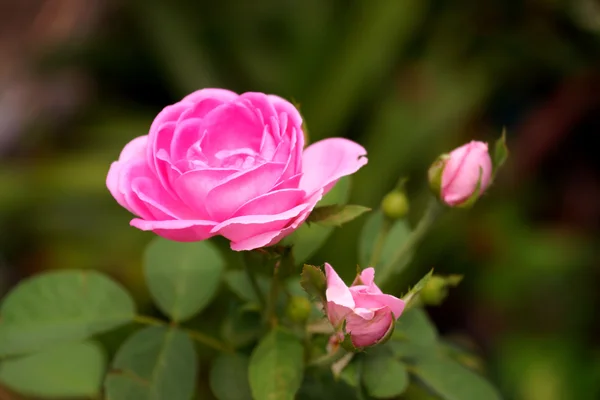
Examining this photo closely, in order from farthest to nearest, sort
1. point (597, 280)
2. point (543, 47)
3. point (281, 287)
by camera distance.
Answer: point (543, 47) < point (597, 280) < point (281, 287)

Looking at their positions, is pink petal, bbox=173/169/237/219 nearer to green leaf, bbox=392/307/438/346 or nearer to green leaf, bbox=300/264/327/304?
green leaf, bbox=300/264/327/304

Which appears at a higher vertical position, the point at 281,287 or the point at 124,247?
the point at 281,287

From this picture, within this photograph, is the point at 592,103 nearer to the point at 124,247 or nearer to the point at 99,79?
the point at 124,247

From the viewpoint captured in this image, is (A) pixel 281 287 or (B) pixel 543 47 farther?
(B) pixel 543 47

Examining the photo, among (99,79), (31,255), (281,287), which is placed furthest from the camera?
(99,79)

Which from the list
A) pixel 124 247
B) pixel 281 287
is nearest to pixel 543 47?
pixel 124 247

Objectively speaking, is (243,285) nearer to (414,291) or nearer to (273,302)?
(273,302)

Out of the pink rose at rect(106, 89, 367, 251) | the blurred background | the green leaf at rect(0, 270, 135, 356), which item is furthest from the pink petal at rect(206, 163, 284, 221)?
the blurred background
